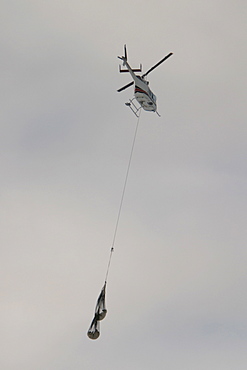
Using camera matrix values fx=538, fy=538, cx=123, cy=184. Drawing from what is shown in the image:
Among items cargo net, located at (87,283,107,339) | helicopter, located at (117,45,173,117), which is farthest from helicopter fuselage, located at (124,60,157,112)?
cargo net, located at (87,283,107,339)

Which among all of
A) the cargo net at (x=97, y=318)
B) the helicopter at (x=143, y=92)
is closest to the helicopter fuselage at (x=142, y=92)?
the helicopter at (x=143, y=92)

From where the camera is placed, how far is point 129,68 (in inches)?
2763

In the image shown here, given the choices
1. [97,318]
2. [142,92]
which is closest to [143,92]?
[142,92]

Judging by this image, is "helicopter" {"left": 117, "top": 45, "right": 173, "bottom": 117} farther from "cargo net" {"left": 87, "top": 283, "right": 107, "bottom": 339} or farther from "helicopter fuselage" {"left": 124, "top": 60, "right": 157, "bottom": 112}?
"cargo net" {"left": 87, "top": 283, "right": 107, "bottom": 339}

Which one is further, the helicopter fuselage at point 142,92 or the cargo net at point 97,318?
the helicopter fuselage at point 142,92

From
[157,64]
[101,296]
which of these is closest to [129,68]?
[157,64]

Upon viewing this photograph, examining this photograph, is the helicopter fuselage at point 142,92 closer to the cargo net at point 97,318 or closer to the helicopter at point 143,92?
the helicopter at point 143,92

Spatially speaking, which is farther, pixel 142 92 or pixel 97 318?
pixel 142 92

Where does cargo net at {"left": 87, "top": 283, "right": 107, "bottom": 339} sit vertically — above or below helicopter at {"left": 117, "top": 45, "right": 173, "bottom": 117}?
below

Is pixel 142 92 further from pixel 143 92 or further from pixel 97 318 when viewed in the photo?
pixel 97 318

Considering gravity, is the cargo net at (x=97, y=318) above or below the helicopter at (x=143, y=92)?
below

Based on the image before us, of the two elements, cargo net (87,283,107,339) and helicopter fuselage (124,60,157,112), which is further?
helicopter fuselage (124,60,157,112)

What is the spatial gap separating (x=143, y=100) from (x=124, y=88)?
4628 mm

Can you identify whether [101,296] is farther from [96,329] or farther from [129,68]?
[129,68]
